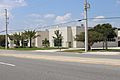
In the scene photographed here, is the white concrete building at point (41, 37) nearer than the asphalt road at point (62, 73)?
No

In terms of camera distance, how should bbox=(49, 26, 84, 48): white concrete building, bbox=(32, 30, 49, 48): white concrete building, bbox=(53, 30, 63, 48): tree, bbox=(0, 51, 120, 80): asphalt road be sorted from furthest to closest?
1. bbox=(32, 30, 49, 48): white concrete building
2. bbox=(49, 26, 84, 48): white concrete building
3. bbox=(53, 30, 63, 48): tree
4. bbox=(0, 51, 120, 80): asphalt road

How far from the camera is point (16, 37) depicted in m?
112

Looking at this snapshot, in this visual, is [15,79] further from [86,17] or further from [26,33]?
[26,33]

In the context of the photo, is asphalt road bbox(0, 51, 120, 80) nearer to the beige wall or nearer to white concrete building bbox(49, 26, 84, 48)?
white concrete building bbox(49, 26, 84, 48)

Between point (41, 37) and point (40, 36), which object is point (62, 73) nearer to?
point (40, 36)

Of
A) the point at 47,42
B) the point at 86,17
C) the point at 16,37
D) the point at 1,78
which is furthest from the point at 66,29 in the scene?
the point at 1,78

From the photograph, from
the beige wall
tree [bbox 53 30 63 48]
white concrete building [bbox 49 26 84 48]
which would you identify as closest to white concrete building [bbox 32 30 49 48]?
the beige wall

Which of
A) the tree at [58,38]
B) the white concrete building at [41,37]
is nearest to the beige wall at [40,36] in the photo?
the white concrete building at [41,37]

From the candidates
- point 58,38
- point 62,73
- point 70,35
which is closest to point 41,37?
point 70,35

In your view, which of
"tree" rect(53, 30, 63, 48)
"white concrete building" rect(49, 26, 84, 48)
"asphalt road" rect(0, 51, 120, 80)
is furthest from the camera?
"white concrete building" rect(49, 26, 84, 48)

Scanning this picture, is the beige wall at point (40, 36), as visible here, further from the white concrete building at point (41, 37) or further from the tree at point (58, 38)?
the tree at point (58, 38)

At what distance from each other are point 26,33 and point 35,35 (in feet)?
17.6

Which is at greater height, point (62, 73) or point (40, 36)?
point (40, 36)

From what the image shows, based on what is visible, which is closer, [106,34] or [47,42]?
[106,34]
